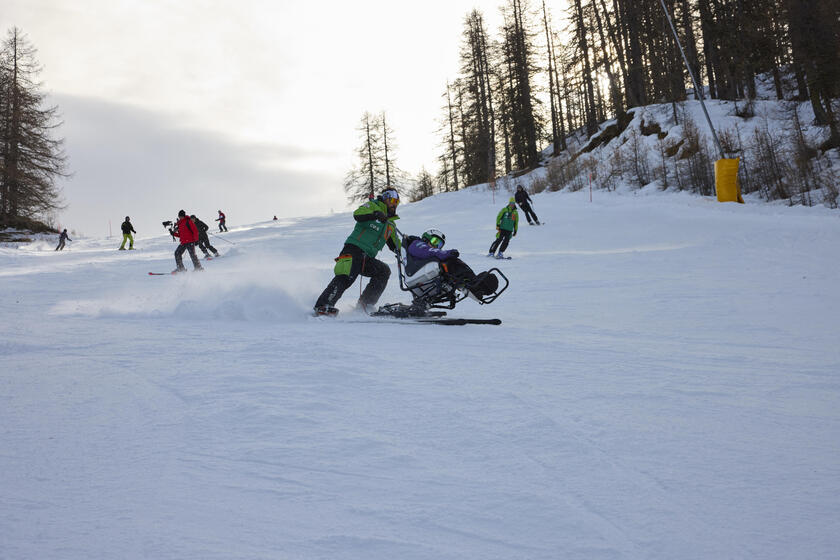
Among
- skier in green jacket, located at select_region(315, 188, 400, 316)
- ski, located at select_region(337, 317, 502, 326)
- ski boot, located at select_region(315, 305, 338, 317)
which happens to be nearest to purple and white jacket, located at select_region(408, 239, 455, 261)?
skier in green jacket, located at select_region(315, 188, 400, 316)

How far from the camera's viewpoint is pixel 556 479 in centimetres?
204

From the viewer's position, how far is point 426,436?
97.3 inches

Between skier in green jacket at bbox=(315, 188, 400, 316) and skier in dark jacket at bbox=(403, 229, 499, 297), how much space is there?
0.52m

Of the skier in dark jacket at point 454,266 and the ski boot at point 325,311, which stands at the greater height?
the skier in dark jacket at point 454,266

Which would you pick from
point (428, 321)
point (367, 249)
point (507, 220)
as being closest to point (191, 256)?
point (507, 220)

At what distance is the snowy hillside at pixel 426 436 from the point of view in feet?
5.57

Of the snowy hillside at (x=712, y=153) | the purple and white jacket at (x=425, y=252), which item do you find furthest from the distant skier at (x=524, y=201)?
the purple and white jacket at (x=425, y=252)

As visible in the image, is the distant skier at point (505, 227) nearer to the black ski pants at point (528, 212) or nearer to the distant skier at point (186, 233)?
the black ski pants at point (528, 212)

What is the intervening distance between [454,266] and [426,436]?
140 inches

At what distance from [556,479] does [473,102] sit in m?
49.2

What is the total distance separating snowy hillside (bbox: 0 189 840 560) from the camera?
1.70 m

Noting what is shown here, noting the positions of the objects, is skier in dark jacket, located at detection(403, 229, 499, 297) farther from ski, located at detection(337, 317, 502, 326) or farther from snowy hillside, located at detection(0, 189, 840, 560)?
snowy hillside, located at detection(0, 189, 840, 560)

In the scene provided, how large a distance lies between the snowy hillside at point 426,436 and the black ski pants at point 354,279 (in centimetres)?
40

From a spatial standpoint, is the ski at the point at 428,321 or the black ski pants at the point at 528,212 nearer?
the ski at the point at 428,321
